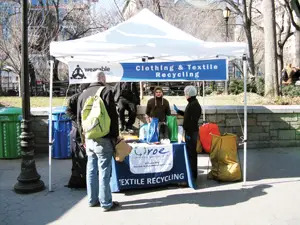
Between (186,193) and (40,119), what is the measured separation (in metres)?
4.52

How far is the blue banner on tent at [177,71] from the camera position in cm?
625

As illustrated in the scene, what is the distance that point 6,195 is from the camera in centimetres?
575

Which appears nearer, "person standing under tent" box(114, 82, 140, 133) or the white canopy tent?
the white canopy tent

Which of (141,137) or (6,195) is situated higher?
(141,137)

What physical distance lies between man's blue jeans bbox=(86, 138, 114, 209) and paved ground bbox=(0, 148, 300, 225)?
18 centimetres

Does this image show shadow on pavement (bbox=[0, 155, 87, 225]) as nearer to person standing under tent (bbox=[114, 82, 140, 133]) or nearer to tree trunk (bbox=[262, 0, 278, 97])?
person standing under tent (bbox=[114, 82, 140, 133])

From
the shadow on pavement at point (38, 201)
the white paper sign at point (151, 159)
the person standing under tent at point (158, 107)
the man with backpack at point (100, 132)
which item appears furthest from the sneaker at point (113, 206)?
the person standing under tent at point (158, 107)

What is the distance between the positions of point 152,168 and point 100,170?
4.24 feet

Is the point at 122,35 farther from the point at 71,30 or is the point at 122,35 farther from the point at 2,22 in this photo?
the point at 71,30

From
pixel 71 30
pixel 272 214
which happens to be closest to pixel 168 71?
pixel 272 214

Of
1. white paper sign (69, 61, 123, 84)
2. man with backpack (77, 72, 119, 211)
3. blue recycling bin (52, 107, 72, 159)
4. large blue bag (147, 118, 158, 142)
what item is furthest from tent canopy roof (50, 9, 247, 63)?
blue recycling bin (52, 107, 72, 159)

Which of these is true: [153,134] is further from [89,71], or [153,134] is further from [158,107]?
[89,71]

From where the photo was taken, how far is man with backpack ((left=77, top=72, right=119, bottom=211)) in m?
4.77

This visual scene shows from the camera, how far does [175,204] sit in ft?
17.4
